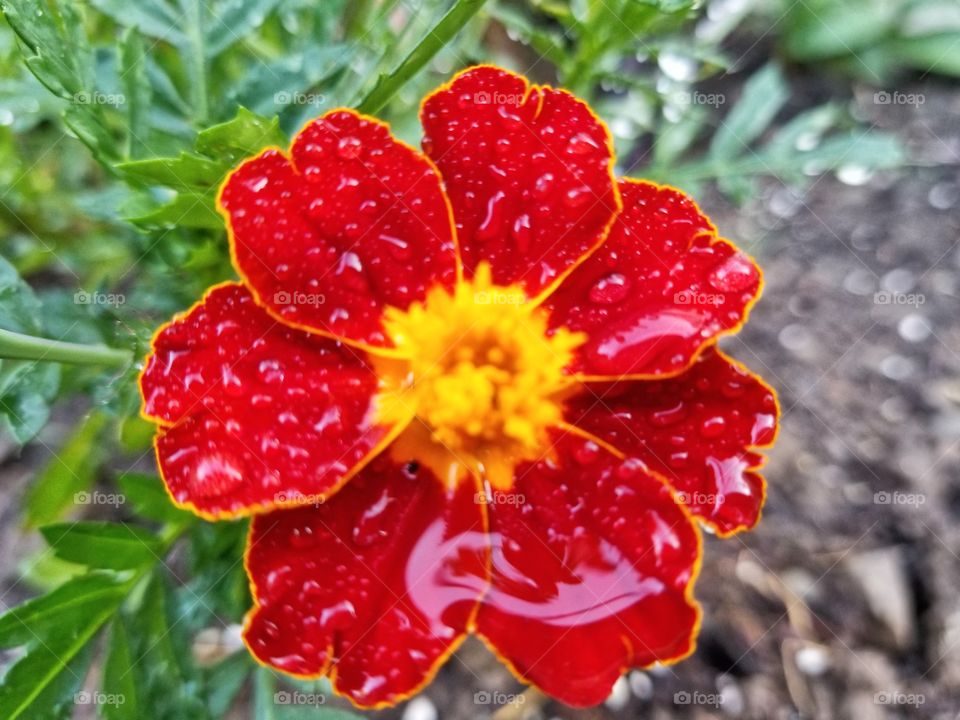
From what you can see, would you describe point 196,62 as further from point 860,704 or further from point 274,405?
point 860,704

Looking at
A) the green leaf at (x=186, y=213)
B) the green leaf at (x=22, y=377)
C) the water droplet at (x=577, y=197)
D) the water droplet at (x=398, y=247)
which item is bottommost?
the green leaf at (x=22, y=377)

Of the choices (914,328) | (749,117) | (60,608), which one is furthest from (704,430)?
(914,328)

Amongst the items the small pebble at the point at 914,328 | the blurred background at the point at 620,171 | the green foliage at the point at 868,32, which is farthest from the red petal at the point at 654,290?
the green foliage at the point at 868,32

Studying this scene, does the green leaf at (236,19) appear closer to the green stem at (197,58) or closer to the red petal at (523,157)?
the green stem at (197,58)

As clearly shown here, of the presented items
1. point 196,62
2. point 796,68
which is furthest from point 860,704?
point 796,68

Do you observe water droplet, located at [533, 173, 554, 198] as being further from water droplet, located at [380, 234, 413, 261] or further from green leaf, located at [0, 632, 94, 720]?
green leaf, located at [0, 632, 94, 720]

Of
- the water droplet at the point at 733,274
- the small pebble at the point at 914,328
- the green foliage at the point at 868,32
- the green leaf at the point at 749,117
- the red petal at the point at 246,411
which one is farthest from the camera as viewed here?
the green foliage at the point at 868,32
